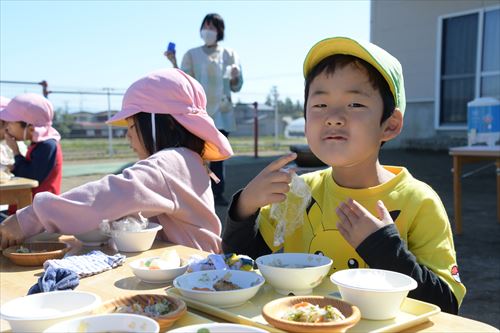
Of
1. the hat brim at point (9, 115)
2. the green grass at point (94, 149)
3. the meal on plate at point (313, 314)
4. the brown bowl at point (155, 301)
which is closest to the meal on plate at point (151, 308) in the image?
the brown bowl at point (155, 301)

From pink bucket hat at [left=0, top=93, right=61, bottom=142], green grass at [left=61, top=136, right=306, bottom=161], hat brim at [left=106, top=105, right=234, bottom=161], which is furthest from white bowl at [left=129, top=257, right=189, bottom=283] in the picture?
green grass at [left=61, top=136, right=306, bottom=161]

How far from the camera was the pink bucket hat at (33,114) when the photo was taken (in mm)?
4492

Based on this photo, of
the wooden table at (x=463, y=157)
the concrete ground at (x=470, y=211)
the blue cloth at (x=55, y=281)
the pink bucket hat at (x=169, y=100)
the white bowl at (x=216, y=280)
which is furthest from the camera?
the wooden table at (x=463, y=157)

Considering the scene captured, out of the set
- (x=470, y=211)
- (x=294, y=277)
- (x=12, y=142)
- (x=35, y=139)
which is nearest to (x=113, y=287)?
(x=294, y=277)

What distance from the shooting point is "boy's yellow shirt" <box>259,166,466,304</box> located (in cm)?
155

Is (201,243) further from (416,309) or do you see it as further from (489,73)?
(489,73)

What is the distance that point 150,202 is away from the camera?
6.48ft

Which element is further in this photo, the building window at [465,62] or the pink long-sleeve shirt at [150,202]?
the building window at [465,62]

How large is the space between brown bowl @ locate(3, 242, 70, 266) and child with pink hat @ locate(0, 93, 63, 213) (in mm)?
2727

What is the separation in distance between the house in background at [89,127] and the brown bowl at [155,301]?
12.5m

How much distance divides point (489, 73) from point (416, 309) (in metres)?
10.8

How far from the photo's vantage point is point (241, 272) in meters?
1.32

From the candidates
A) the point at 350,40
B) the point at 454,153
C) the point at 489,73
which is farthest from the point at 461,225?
the point at 489,73

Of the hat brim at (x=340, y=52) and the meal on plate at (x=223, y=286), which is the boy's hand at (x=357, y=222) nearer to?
the meal on plate at (x=223, y=286)
